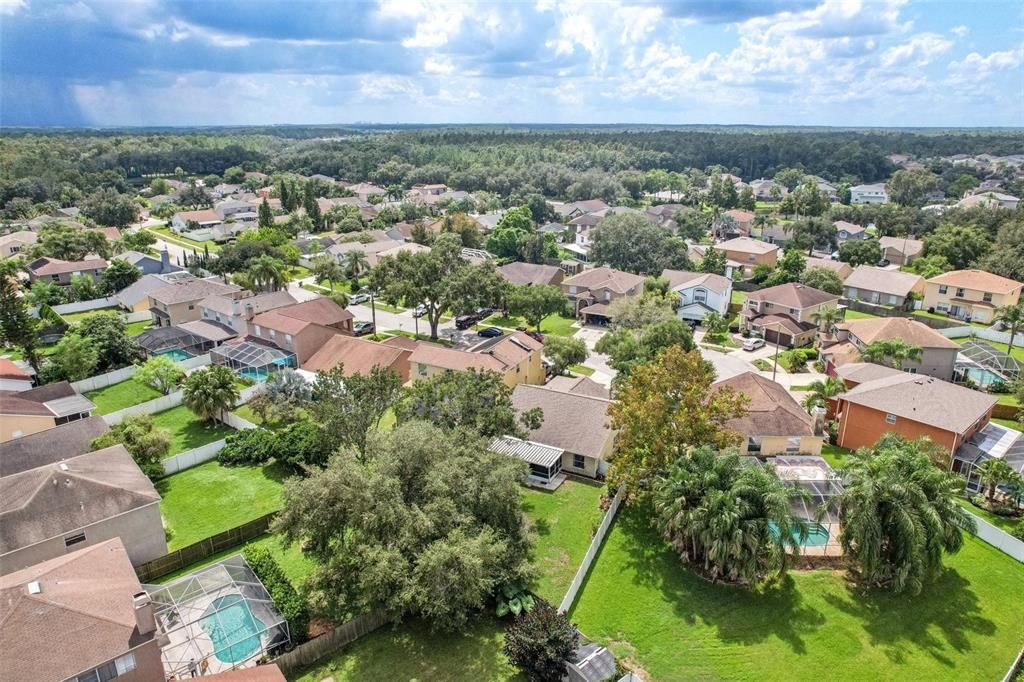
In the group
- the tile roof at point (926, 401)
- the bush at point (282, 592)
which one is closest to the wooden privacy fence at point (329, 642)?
the bush at point (282, 592)

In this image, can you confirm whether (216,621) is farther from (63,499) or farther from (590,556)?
(590,556)

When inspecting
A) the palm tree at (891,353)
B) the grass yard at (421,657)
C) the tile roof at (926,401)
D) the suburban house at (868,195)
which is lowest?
the grass yard at (421,657)

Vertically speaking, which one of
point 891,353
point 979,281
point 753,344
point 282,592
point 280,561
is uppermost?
point 979,281

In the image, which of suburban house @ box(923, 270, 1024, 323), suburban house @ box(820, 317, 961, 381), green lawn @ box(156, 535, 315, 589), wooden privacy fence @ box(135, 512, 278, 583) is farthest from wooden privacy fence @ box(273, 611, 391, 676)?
suburban house @ box(923, 270, 1024, 323)

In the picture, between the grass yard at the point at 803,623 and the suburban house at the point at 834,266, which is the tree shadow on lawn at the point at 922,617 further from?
the suburban house at the point at 834,266

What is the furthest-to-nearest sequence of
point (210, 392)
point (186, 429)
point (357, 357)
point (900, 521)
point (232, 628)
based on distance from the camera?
point (357, 357)
point (186, 429)
point (210, 392)
point (900, 521)
point (232, 628)

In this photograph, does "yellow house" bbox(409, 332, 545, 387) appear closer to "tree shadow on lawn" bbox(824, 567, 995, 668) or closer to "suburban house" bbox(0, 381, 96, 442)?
"suburban house" bbox(0, 381, 96, 442)

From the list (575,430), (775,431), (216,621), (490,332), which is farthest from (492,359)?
(216,621)
